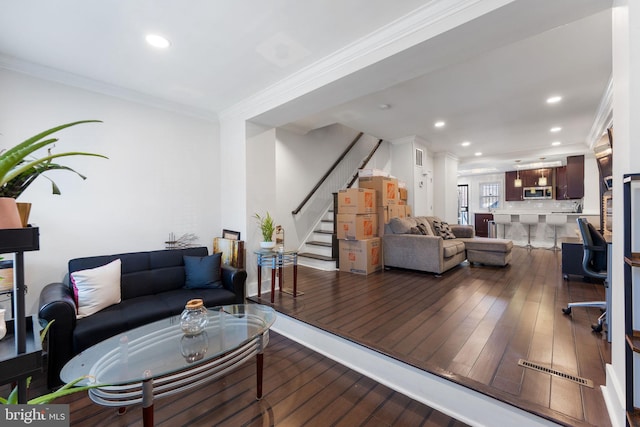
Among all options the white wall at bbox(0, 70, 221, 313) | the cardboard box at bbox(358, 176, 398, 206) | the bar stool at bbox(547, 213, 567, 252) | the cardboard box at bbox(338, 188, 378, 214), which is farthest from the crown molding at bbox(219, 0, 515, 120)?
the bar stool at bbox(547, 213, 567, 252)

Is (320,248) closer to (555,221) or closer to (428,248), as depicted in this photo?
(428,248)

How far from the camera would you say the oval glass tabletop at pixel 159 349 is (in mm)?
1473

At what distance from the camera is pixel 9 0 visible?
1.78 metres

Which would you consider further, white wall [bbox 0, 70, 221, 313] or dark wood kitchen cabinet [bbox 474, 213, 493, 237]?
dark wood kitchen cabinet [bbox 474, 213, 493, 237]

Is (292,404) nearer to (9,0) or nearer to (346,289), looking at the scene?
(346,289)

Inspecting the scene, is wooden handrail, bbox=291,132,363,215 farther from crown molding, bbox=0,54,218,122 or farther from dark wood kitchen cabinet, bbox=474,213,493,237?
dark wood kitchen cabinet, bbox=474,213,493,237

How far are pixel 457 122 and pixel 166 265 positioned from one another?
5.22 meters

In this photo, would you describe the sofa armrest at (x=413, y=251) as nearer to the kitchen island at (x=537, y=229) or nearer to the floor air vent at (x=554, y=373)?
the floor air vent at (x=554, y=373)

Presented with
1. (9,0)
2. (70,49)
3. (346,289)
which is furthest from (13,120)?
(346,289)

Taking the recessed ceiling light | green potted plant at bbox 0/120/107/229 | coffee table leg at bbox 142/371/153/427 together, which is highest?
the recessed ceiling light

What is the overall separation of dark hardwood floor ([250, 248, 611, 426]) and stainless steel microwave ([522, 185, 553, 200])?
18.4ft

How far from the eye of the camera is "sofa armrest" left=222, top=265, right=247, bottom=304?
2961 mm

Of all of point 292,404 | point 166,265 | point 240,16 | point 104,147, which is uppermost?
point 240,16

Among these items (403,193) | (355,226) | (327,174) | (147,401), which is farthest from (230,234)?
(403,193)
